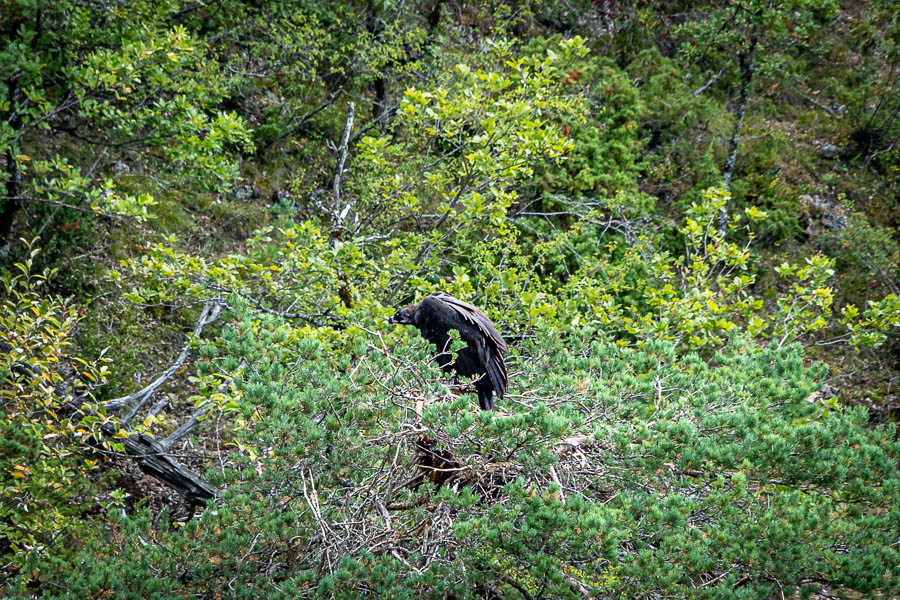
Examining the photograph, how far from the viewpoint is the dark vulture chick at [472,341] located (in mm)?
3525

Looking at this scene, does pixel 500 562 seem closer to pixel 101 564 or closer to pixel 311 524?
pixel 311 524

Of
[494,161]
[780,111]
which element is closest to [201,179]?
[494,161]

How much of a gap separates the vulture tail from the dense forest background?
0.14m

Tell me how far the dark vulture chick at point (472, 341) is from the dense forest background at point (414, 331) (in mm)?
150

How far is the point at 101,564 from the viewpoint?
2.85 metres

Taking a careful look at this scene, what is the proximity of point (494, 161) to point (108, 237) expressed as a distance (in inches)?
178

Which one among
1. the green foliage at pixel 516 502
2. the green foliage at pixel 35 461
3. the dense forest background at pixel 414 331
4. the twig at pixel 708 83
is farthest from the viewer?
the twig at pixel 708 83

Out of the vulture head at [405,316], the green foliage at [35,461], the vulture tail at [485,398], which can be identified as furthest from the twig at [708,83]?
the green foliage at [35,461]

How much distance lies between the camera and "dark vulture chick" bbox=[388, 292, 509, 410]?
353 centimetres

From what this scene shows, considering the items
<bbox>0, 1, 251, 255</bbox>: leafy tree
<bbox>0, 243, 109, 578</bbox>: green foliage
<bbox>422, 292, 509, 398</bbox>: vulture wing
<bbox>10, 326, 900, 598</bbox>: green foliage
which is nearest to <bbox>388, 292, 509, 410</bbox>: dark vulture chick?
<bbox>422, 292, 509, 398</bbox>: vulture wing

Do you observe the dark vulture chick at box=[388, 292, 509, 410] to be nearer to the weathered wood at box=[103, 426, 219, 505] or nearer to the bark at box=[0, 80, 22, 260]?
the weathered wood at box=[103, 426, 219, 505]

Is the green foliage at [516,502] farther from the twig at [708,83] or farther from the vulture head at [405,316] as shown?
the twig at [708,83]

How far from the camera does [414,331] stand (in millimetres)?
3660

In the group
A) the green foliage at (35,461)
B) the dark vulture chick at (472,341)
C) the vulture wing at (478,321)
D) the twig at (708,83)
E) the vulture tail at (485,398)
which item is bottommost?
the green foliage at (35,461)
